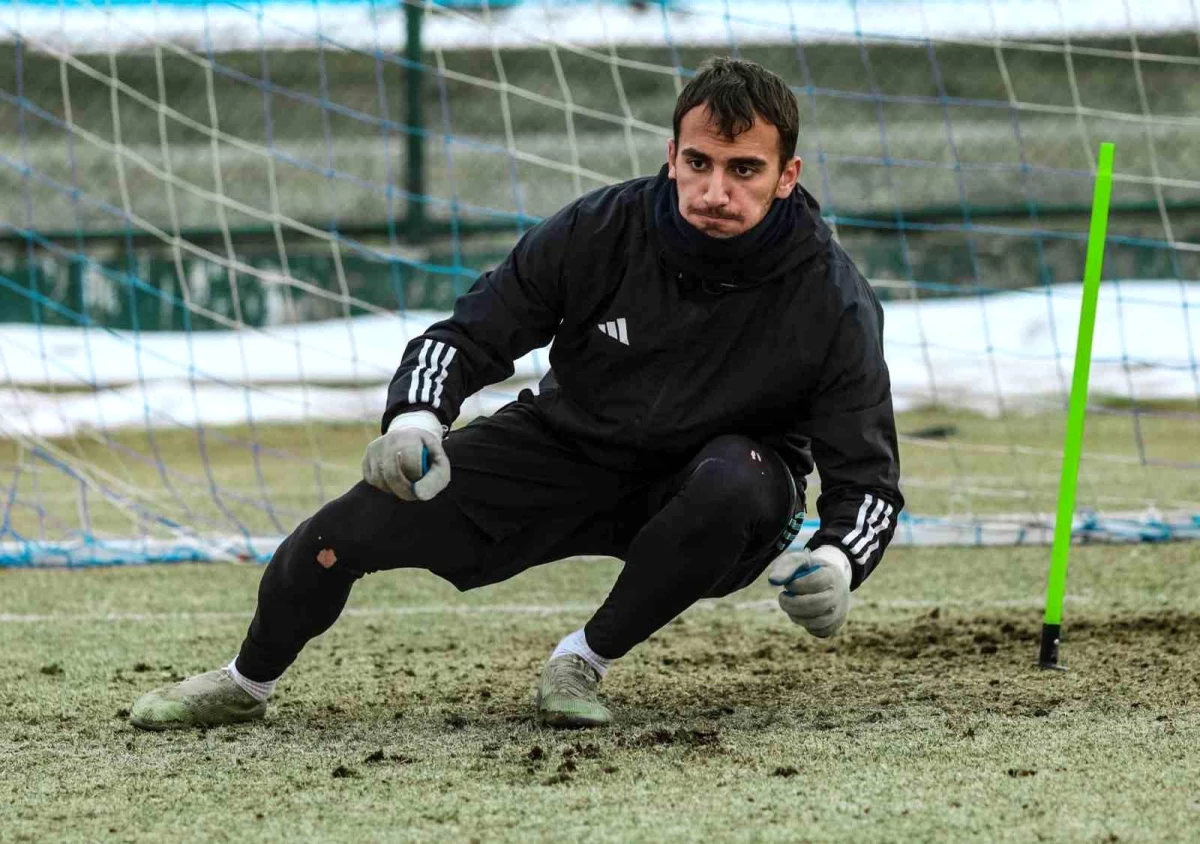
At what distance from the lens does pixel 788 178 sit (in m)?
3.09

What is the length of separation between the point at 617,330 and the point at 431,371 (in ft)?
1.18

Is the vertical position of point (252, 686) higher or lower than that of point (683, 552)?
lower

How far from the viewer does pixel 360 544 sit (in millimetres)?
3082

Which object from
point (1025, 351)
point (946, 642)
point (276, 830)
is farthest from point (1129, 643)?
point (1025, 351)

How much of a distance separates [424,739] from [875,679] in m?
1.01

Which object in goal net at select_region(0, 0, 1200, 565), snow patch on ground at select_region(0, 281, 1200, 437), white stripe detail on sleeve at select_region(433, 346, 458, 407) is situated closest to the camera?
white stripe detail on sleeve at select_region(433, 346, 458, 407)

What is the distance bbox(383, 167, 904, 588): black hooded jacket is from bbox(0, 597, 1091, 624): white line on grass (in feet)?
4.70

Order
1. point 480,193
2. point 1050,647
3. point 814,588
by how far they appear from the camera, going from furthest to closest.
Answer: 1. point 480,193
2. point 1050,647
3. point 814,588

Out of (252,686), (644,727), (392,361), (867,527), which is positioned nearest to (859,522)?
(867,527)

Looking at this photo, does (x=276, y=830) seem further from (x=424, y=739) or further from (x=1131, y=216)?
(x=1131, y=216)

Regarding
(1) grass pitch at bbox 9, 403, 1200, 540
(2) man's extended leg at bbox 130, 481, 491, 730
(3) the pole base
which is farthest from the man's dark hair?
(1) grass pitch at bbox 9, 403, 1200, 540

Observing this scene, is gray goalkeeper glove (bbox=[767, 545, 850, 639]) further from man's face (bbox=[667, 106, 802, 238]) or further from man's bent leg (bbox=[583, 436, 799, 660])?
man's face (bbox=[667, 106, 802, 238])

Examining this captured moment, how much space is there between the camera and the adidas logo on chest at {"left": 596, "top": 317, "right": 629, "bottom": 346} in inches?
125

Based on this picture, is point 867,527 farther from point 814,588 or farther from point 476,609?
point 476,609
